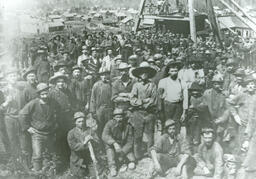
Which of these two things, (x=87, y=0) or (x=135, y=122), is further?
(x=87, y=0)

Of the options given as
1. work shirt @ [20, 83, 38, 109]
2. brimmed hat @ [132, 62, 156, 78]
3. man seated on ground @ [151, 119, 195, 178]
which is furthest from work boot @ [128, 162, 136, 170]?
work shirt @ [20, 83, 38, 109]

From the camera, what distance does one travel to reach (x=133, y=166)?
474cm

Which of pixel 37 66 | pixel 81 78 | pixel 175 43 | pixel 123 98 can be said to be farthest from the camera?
pixel 175 43

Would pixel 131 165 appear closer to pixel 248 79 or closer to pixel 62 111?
pixel 62 111

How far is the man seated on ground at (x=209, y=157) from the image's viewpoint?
4297 mm

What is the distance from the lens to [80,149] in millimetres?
4430

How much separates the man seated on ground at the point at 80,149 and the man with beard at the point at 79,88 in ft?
3.95

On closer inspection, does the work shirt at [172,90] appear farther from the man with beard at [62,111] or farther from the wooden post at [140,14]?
the wooden post at [140,14]

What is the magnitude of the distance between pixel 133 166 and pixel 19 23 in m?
3.49

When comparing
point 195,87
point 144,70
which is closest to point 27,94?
point 144,70

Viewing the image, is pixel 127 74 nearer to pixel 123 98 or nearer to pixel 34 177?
pixel 123 98

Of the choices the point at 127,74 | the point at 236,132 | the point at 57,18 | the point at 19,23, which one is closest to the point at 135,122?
the point at 127,74

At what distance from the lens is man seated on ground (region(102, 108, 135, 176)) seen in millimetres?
4625

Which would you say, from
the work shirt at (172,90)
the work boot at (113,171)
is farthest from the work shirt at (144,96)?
the work boot at (113,171)
